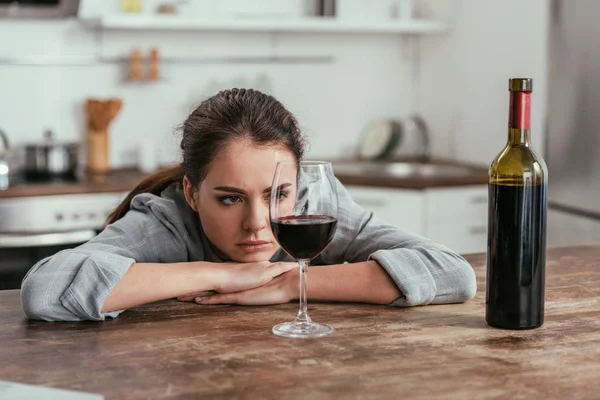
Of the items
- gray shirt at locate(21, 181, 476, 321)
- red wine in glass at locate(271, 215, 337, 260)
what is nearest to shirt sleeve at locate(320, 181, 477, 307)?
gray shirt at locate(21, 181, 476, 321)

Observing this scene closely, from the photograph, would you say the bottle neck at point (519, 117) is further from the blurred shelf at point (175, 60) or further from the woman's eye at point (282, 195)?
the blurred shelf at point (175, 60)

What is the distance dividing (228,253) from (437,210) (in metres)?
2.13

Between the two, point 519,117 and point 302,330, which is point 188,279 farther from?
point 519,117

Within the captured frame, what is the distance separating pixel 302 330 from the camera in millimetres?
1337

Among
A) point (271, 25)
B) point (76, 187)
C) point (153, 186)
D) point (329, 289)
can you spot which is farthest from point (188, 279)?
point (271, 25)

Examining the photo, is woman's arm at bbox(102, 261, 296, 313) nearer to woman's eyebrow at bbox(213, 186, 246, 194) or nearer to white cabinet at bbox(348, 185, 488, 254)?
woman's eyebrow at bbox(213, 186, 246, 194)

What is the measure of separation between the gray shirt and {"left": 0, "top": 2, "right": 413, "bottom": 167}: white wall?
7.01 feet

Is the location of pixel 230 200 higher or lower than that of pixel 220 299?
higher

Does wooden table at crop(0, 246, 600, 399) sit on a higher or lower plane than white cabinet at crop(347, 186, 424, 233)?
higher

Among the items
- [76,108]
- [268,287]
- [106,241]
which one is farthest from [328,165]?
Answer: [76,108]

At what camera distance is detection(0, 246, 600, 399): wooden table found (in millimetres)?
1088

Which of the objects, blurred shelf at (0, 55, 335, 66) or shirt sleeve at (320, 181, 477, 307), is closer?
shirt sleeve at (320, 181, 477, 307)

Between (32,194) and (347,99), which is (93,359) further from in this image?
(347,99)

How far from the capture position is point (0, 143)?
3.60 meters
